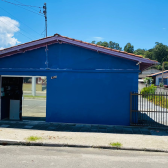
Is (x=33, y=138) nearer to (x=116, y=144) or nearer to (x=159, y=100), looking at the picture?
(x=116, y=144)

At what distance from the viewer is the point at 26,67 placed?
9578mm

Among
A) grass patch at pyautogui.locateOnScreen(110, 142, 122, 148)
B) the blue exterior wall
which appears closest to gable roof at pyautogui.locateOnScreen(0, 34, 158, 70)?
the blue exterior wall

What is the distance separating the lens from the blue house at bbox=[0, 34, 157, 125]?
902 cm

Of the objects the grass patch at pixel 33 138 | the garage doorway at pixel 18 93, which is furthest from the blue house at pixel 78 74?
the grass patch at pixel 33 138

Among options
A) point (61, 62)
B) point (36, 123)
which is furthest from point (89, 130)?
point (61, 62)

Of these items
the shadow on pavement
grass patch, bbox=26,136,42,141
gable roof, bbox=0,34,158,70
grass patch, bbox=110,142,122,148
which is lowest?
grass patch, bbox=110,142,122,148

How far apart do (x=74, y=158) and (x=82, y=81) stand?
4.51 metres

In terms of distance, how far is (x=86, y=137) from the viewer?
23.5 feet

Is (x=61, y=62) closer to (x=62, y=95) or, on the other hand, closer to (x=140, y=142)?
(x=62, y=95)

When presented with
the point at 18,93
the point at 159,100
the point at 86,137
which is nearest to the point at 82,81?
the point at 86,137

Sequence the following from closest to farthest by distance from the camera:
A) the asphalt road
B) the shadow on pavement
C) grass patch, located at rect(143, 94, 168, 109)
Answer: the asphalt road, the shadow on pavement, grass patch, located at rect(143, 94, 168, 109)

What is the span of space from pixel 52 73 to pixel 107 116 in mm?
3439

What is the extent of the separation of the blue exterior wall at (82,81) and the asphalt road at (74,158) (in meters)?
3.17

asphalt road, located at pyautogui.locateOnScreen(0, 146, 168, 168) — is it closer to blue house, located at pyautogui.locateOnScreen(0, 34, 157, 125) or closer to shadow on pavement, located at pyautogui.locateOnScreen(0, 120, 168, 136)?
shadow on pavement, located at pyautogui.locateOnScreen(0, 120, 168, 136)
